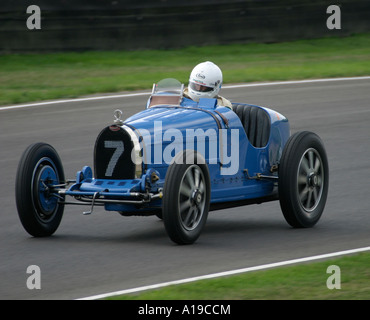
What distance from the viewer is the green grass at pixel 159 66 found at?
18359 millimetres

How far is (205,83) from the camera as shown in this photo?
31.0 ft

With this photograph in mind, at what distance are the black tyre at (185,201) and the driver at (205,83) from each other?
50.3 inches

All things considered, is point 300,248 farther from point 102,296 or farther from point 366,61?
point 366,61

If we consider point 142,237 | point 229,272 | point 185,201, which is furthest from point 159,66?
point 229,272

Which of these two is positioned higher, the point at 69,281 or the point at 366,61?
the point at 366,61

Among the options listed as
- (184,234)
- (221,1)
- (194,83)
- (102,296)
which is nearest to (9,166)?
(194,83)

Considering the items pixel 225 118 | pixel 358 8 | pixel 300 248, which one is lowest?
pixel 300 248

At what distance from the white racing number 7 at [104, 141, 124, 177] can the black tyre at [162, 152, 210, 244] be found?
682 millimetres

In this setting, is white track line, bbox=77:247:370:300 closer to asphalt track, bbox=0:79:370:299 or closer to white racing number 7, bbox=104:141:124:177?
asphalt track, bbox=0:79:370:299

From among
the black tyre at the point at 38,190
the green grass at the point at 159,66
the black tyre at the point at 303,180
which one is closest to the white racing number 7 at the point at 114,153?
the black tyre at the point at 38,190

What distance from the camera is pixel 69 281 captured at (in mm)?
7191

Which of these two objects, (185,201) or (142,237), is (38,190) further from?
(185,201)

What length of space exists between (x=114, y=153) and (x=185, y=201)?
84 cm
